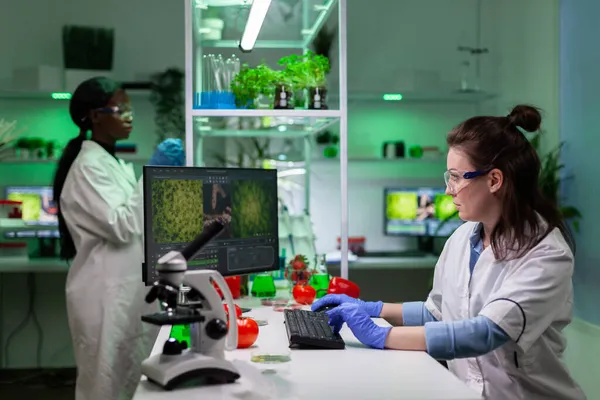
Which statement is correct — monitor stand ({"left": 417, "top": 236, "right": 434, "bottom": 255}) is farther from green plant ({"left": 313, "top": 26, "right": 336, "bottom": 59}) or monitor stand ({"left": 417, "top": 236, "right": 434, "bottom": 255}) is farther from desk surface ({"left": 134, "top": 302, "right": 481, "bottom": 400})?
desk surface ({"left": 134, "top": 302, "right": 481, "bottom": 400})

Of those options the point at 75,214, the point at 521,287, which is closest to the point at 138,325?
the point at 75,214

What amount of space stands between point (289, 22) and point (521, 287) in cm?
404

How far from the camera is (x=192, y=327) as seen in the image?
1.59 m

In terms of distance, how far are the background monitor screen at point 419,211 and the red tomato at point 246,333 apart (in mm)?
3815

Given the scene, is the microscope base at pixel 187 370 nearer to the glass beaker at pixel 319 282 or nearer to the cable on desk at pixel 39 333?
the glass beaker at pixel 319 282

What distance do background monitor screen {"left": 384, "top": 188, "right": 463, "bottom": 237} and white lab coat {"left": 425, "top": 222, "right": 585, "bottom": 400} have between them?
3.53m

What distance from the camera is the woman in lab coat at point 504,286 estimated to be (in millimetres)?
1746

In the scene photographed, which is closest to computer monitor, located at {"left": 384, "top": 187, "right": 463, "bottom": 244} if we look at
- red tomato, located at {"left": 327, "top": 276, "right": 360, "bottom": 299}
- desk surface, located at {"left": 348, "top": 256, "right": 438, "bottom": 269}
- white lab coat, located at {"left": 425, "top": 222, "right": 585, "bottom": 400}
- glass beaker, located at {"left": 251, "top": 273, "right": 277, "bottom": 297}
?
desk surface, located at {"left": 348, "top": 256, "right": 438, "bottom": 269}

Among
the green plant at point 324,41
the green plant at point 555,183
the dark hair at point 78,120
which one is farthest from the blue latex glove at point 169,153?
the green plant at point 555,183

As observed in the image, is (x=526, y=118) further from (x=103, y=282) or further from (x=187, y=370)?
(x=103, y=282)

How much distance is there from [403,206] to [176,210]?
3732mm

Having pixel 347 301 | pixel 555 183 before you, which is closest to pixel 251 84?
pixel 347 301

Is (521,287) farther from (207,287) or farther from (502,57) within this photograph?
(502,57)

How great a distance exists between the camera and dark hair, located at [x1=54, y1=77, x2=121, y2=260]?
297 centimetres
